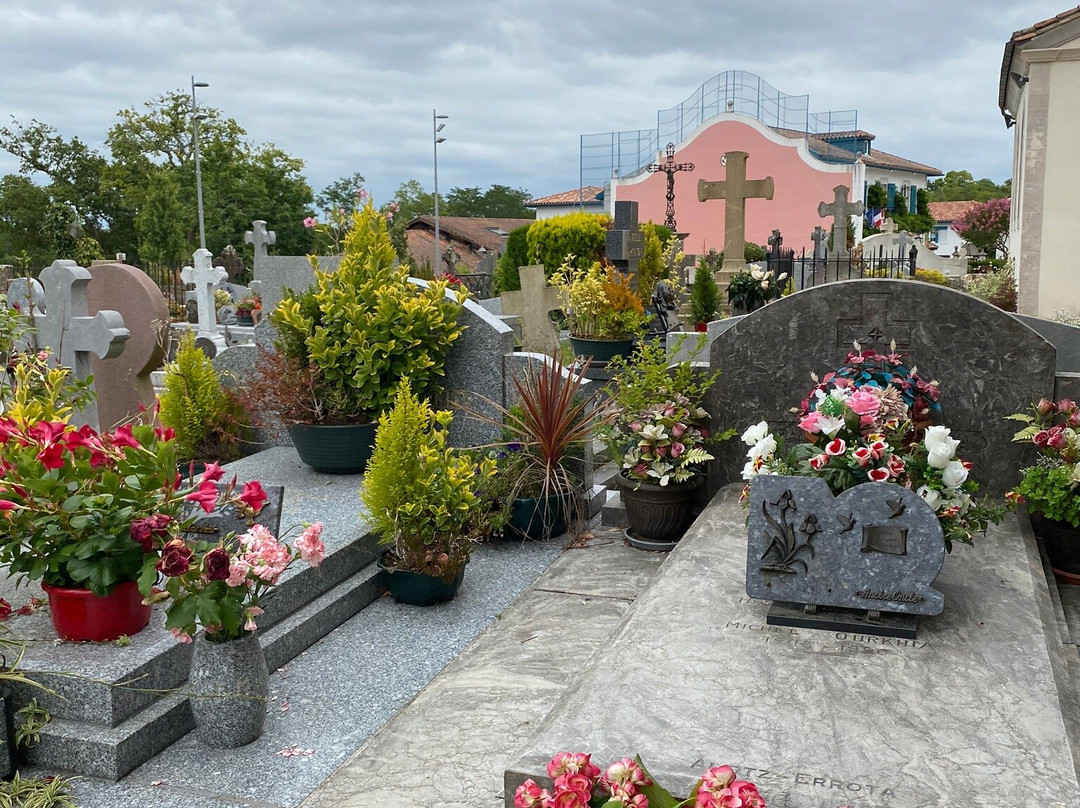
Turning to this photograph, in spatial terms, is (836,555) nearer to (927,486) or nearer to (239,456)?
(927,486)

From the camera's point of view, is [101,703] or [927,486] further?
[927,486]

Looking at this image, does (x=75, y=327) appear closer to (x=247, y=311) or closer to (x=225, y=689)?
(x=225, y=689)

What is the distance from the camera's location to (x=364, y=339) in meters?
6.11

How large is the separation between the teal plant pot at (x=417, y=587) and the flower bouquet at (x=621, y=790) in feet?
7.83

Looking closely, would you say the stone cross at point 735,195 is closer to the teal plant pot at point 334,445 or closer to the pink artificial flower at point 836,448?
the teal plant pot at point 334,445

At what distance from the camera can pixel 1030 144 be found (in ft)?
50.8

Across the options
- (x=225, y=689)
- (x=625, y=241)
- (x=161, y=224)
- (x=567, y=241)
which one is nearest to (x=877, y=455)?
(x=225, y=689)

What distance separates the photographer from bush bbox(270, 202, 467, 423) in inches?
241

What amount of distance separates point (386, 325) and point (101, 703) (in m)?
3.31

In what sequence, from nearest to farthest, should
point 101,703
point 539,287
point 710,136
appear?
point 101,703
point 539,287
point 710,136

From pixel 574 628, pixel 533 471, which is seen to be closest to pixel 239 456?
pixel 533 471

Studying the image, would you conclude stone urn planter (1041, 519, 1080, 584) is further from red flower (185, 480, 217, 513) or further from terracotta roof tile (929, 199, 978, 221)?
terracotta roof tile (929, 199, 978, 221)

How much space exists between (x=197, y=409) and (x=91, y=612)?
301 centimetres

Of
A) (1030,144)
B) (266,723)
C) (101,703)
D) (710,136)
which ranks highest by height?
(710,136)
